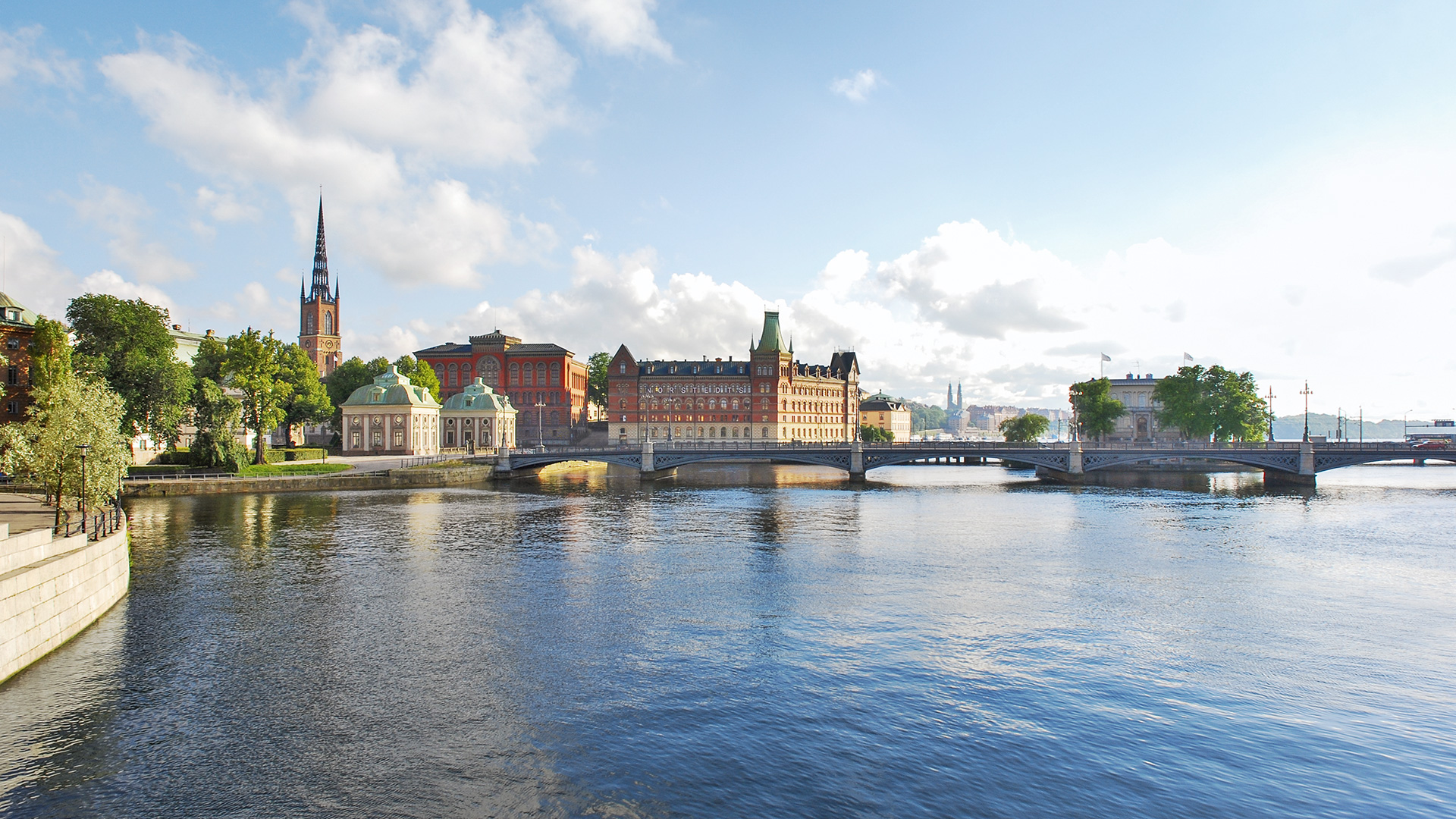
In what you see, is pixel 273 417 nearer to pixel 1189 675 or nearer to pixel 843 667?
pixel 843 667

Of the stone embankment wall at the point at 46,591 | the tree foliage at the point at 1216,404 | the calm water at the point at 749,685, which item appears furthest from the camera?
the tree foliage at the point at 1216,404

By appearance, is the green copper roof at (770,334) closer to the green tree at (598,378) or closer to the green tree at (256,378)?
the green tree at (598,378)

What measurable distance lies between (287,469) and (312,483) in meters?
6.42

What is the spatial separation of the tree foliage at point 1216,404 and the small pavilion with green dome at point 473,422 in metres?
96.6

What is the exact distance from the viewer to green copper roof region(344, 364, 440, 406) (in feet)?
316

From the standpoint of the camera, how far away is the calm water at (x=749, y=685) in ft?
45.9

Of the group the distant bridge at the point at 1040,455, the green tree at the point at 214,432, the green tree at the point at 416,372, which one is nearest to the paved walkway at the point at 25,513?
the green tree at the point at 214,432

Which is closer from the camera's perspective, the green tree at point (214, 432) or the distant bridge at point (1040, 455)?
the green tree at point (214, 432)

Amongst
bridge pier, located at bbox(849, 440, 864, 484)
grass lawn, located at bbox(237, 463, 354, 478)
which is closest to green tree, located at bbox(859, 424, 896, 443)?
bridge pier, located at bbox(849, 440, 864, 484)

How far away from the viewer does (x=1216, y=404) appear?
356ft

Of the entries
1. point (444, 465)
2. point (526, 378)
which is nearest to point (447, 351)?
point (526, 378)

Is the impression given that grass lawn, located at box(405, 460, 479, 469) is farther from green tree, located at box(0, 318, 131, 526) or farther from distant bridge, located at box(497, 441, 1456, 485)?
green tree, located at box(0, 318, 131, 526)

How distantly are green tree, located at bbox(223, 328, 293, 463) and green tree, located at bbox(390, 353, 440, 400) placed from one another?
104 ft

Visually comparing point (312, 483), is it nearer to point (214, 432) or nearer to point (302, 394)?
point (214, 432)
